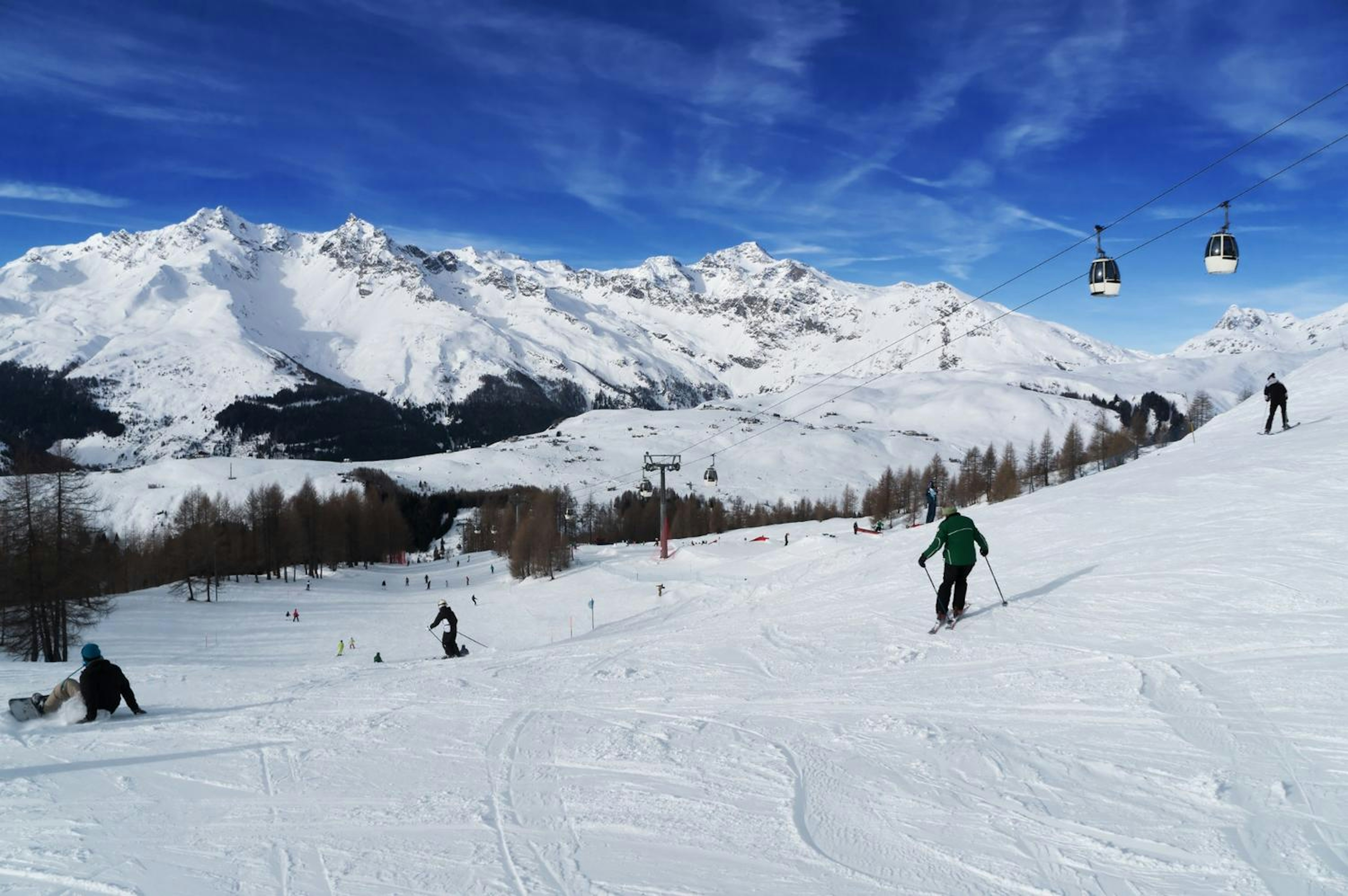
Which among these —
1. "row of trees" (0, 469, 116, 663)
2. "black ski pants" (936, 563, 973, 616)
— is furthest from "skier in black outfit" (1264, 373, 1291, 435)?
"row of trees" (0, 469, 116, 663)

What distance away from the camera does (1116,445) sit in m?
116

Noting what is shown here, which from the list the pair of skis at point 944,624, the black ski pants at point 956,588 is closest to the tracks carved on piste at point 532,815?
the pair of skis at point 944,624

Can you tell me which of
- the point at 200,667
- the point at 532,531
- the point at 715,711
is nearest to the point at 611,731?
the point at 715,711

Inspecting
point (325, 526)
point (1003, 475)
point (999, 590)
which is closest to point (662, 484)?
point (999, 590)

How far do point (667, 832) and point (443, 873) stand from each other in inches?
65.6

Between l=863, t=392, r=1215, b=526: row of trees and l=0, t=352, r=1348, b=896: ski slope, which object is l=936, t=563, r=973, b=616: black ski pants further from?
l=863, t=392, r=1215, b=526: row of trees

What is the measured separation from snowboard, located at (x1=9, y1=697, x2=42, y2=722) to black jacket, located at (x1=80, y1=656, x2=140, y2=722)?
53 centimetres

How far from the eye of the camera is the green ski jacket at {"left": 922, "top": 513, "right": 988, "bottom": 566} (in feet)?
42.4

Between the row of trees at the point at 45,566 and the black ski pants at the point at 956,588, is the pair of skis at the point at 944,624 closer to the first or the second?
the black ski pants at the point at 956,588

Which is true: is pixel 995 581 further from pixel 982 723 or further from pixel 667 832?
pixel 667 832

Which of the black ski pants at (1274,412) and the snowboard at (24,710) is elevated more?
the black ski pants at (1274,412)

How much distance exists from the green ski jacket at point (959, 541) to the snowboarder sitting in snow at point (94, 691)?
11829mm

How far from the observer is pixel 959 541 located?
13.0 m

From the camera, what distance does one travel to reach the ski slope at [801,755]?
5.52 m
